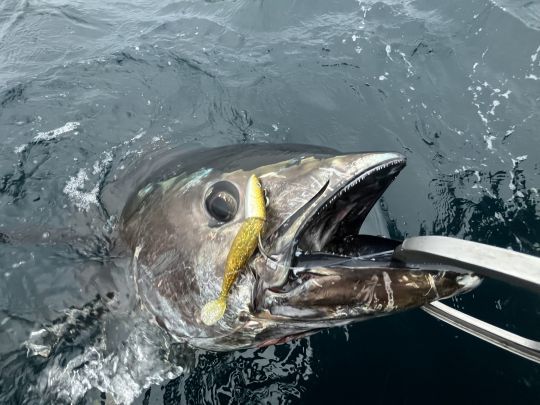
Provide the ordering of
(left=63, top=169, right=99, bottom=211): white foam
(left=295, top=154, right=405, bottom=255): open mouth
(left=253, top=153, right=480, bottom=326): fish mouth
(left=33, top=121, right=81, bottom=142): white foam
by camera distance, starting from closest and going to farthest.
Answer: (left=253, top=153, right=480, bottom=326): fish mouth, (left=295, top=154, right=405, bottom=255): open mouth, (left=63, top=169, right=99, bottom=211): white foam, (left=33, top=121, right=81, bottom=142): white foam

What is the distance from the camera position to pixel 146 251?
3.05 metres

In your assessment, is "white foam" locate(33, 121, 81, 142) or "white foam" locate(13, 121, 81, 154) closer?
"white foam" locate(13, 121, 81, 154)

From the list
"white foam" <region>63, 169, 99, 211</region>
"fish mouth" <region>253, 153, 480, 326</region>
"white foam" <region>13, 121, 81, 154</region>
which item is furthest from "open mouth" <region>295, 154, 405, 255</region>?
"white foam" <region>13, 121, 81, 154</region>

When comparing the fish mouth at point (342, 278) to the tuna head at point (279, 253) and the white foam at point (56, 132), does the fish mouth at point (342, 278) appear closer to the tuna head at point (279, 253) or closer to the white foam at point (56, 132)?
the tuna head at point (279, 253)

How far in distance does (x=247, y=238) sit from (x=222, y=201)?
371mm

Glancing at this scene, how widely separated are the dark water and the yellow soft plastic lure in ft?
3.14

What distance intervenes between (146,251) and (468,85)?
429 centimetres

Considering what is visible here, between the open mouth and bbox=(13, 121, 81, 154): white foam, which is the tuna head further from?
bbox=(13, 121, 81, 154): white foam

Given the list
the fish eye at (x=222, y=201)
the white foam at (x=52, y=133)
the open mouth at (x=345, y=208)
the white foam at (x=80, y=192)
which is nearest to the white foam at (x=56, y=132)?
the white foam at (x=52, y=133)

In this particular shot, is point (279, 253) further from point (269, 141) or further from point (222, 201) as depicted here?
point (269, 141)

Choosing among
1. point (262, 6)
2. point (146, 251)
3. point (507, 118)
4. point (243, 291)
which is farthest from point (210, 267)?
point (262, 6)

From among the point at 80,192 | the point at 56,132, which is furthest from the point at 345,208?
the point at 56,132

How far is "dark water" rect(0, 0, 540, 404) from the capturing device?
337 cm

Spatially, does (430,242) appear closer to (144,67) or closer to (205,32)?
(144,67)
